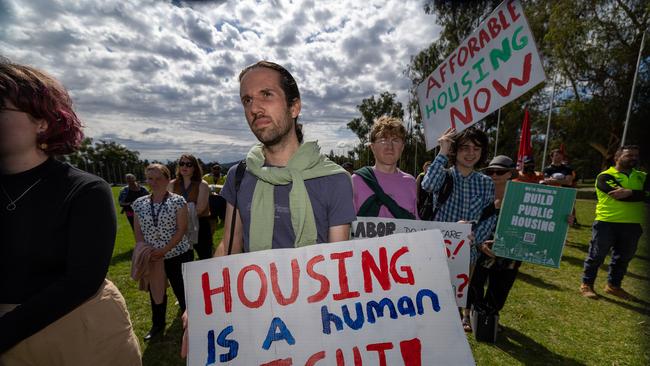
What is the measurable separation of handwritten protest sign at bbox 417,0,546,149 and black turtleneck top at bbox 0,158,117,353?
2.76m

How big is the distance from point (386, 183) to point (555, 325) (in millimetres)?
3288

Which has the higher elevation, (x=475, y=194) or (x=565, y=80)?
(x=565, y=80)

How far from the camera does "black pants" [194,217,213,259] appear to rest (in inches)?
192

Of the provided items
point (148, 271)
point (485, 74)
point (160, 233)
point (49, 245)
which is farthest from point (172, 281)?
point (485, 74)

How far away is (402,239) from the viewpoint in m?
1.44

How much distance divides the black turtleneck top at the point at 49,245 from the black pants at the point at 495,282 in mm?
3401

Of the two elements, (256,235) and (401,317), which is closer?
(401,317)

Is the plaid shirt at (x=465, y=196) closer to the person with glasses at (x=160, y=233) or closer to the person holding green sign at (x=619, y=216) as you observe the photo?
the person with glasses at (x=160, y=233)

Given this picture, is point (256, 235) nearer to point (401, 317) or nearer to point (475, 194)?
point (401, 317)

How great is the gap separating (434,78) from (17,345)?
3.50 metres

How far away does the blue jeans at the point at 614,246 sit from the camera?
4516 mm

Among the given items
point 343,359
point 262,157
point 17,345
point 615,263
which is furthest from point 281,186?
point 615,263

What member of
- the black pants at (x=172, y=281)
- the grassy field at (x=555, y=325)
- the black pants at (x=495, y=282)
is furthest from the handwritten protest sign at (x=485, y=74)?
the black pants at (x=172, y=281)

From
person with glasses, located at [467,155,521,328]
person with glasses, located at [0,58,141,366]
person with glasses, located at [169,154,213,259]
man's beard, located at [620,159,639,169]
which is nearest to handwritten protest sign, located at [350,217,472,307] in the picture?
person with glasses, located at [467,155,521,328]
